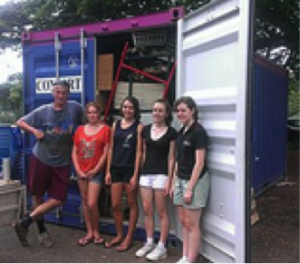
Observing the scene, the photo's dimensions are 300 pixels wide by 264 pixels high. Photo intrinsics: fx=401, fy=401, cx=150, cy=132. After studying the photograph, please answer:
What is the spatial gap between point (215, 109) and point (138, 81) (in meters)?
1.95

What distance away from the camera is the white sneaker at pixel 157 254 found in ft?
13.6

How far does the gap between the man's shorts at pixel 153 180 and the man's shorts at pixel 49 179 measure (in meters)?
0.97

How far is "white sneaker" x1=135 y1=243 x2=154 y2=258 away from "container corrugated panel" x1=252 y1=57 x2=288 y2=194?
3284mm

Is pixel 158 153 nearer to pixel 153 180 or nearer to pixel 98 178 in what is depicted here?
pixel 153 180

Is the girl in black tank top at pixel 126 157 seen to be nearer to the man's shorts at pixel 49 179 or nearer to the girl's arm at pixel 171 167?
the girl's arm at pixel 171 167

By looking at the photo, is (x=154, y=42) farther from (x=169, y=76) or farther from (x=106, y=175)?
(x=106, y=175)

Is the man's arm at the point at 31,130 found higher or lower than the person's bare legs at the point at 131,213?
higher

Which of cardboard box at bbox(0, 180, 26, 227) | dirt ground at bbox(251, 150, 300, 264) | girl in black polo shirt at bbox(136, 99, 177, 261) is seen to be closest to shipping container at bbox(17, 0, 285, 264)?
girl in black polo shirt at bbox(136, 99, 177, 261)

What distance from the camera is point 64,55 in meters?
5.11

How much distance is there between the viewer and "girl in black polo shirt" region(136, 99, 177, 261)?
4.08 metres

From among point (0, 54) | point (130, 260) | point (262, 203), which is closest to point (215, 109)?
point (130, 260)

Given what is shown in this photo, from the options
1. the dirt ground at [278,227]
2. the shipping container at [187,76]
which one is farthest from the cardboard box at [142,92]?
the dirt ground at [278,227]

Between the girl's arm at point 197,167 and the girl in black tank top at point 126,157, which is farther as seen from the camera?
the girl in black tank top at point 126,157

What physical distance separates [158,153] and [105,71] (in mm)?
1506
